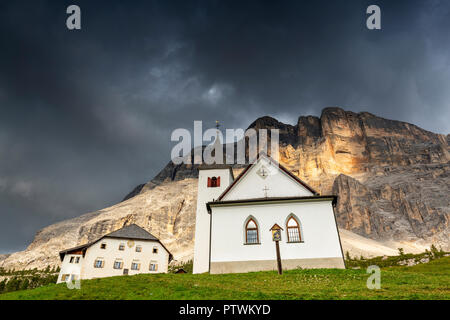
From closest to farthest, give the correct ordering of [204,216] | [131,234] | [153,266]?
[204,216]
[153,266]
[131,234]

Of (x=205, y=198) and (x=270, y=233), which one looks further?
(x=205, y=198)

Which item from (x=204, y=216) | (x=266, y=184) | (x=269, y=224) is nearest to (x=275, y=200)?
(x=269, y=224)

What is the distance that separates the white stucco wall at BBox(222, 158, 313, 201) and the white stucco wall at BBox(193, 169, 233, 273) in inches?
370

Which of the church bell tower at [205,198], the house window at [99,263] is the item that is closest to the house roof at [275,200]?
the church bell tower at [205,198]

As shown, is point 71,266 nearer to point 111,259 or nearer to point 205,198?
point 111,259

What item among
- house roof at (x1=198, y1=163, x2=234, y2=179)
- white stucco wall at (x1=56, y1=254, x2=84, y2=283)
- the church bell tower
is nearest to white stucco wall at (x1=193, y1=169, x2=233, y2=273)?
the church bell tower

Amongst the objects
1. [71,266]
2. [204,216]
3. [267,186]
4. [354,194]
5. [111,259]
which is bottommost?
[71,266]

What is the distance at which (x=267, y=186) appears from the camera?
78.9 ft

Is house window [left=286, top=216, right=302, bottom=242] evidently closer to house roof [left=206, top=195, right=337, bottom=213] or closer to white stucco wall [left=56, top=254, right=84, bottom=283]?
house roof [left=206, top=195, right=337, bottom=213]

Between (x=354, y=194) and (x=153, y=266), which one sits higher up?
(x=354, y=194)

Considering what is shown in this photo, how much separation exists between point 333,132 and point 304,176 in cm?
3762

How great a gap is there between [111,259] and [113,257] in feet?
1.24

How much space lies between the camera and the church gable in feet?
76.9
